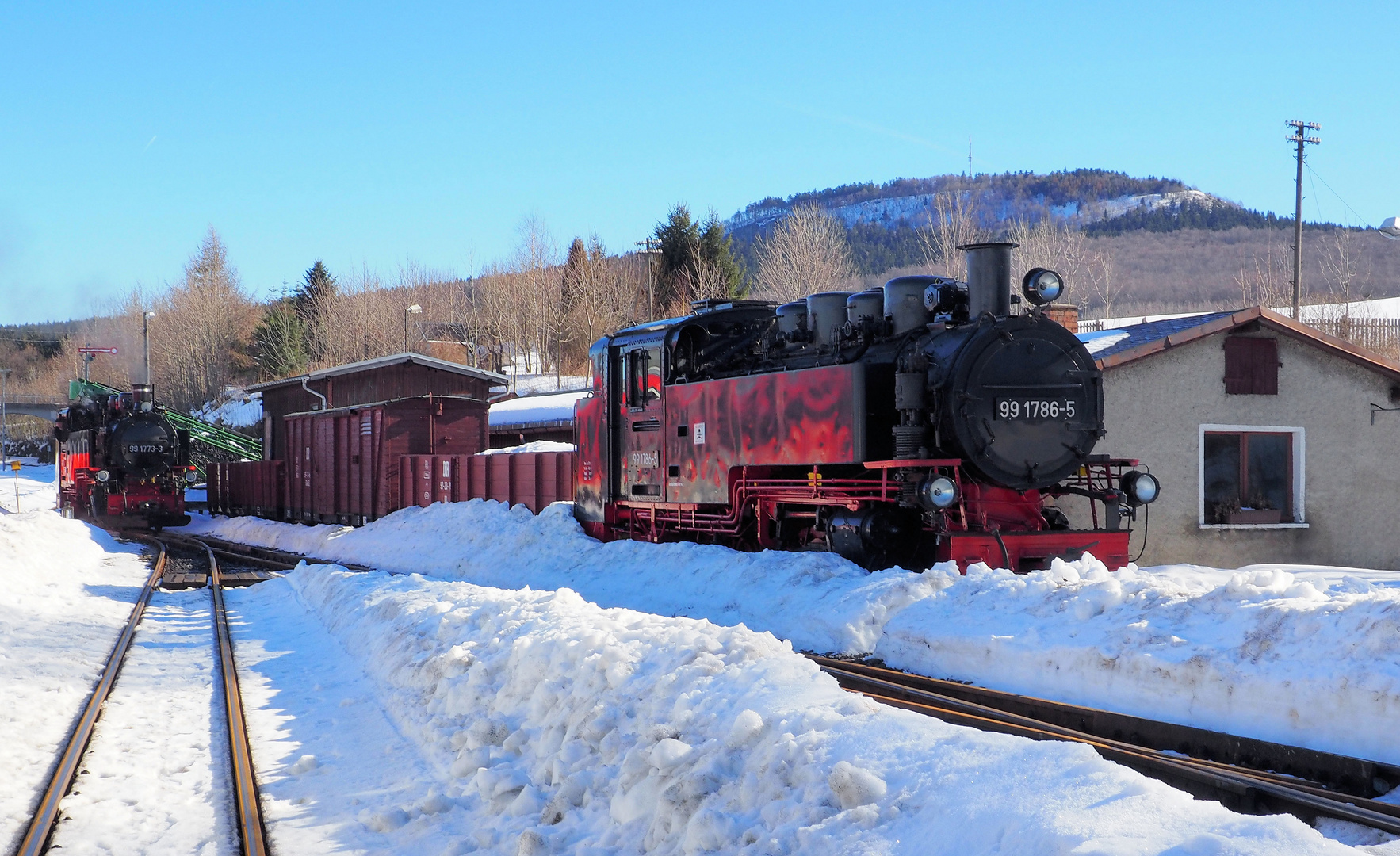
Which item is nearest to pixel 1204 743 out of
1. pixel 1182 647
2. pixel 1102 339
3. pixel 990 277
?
pixel 1182 647

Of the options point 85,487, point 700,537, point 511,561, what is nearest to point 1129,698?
point 700,537

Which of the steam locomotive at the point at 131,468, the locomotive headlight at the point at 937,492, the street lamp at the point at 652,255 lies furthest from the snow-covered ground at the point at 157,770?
the street lamp at the point at 652,255

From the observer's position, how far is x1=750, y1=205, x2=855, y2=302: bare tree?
2030 inches

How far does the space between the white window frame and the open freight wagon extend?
1024cm

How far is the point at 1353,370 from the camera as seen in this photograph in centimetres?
1844

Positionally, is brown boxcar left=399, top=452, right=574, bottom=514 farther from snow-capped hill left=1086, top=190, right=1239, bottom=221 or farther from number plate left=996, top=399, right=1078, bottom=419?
snow-capped hill left=1086, top=190, right=1239, bottom=221

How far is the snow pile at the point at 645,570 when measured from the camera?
10664mm

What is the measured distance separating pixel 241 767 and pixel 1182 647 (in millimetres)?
6074

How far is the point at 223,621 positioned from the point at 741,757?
10.3 metres

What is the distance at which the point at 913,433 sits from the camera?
11836 millimetres

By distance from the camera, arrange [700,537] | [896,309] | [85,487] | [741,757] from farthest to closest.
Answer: [85,487] → [700,537] → [896,309] → [741,757]

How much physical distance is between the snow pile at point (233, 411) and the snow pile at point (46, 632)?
49792mm

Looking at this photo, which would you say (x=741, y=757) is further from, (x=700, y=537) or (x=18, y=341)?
(x=18, y=341)

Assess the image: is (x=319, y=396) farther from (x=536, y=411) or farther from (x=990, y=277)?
(x=990, y=277)
